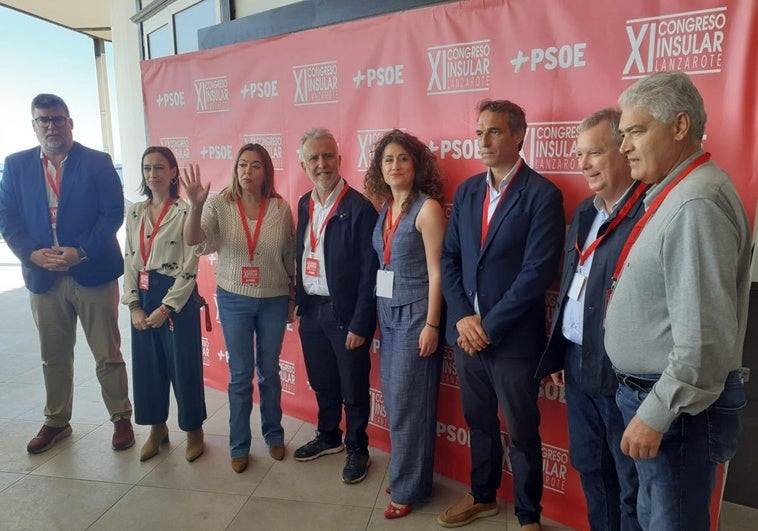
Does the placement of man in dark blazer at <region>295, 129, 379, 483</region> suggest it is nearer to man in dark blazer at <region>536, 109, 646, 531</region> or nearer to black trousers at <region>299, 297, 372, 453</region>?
black trousers at <region>299, 297, 372, 453</region>

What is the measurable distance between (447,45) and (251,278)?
4.69ft

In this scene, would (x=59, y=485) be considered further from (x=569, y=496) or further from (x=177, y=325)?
(x=569, y=496)

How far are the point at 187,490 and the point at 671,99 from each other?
8.33 feet

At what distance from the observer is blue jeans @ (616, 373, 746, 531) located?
1214 mm

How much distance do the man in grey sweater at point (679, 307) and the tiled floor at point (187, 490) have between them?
1143mm

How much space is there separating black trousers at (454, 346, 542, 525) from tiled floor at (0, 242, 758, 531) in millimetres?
210

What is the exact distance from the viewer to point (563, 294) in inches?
69.2

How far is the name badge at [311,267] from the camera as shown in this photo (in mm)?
2420

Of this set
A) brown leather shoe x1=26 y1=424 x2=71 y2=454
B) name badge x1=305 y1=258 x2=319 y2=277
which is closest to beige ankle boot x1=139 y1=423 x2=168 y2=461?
brown leather shoe x1=26 y1=424 x2=71 y2=454

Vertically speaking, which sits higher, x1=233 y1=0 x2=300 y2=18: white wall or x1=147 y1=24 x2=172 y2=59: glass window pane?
x1=147 y1=24 x2=172 y2=59: glass window pane

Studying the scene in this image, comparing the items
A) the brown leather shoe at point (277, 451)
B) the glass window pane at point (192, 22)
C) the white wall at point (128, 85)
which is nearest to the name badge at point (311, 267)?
the brown leather shoe at point (277, 451)

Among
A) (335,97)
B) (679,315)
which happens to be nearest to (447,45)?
(335,97)

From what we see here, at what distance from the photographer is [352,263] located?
233 centimetres

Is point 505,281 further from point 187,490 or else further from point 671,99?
point 187,490
